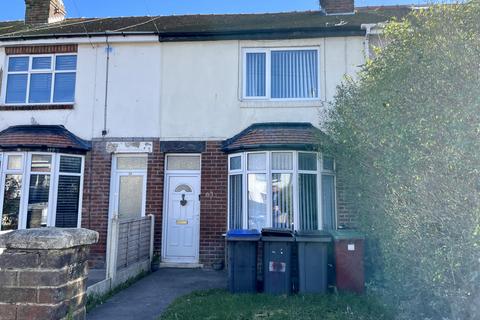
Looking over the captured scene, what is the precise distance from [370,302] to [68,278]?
4943mm

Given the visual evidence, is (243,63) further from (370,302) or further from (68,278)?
(68,278)

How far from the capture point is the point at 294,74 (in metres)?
9.39

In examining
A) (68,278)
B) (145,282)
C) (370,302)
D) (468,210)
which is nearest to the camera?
(68,278)

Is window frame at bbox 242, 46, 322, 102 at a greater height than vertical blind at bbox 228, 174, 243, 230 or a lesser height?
greater

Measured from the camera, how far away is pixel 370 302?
574 centimetres

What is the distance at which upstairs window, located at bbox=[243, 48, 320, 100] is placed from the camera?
30.6 feet

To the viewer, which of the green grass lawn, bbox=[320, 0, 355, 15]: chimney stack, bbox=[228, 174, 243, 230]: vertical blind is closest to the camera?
the green grass lawn

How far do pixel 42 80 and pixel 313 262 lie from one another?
8.16 meters

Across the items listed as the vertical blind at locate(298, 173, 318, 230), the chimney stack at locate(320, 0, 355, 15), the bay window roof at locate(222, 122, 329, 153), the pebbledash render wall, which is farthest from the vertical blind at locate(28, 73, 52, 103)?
the chimney stack at locate(320, 0, 355, 15)

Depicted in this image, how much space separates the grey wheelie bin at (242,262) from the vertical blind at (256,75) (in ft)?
13.1

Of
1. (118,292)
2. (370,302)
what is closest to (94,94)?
(118,292)

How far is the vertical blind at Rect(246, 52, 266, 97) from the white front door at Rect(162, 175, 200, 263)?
2.54 m

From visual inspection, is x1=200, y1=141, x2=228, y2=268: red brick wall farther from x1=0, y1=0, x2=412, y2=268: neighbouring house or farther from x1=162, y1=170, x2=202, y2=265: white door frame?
x1=162, y1=170, x2=202, y2=265: white door frame

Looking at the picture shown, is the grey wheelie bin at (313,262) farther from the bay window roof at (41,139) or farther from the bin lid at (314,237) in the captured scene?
the bay window roof at (41,139)
